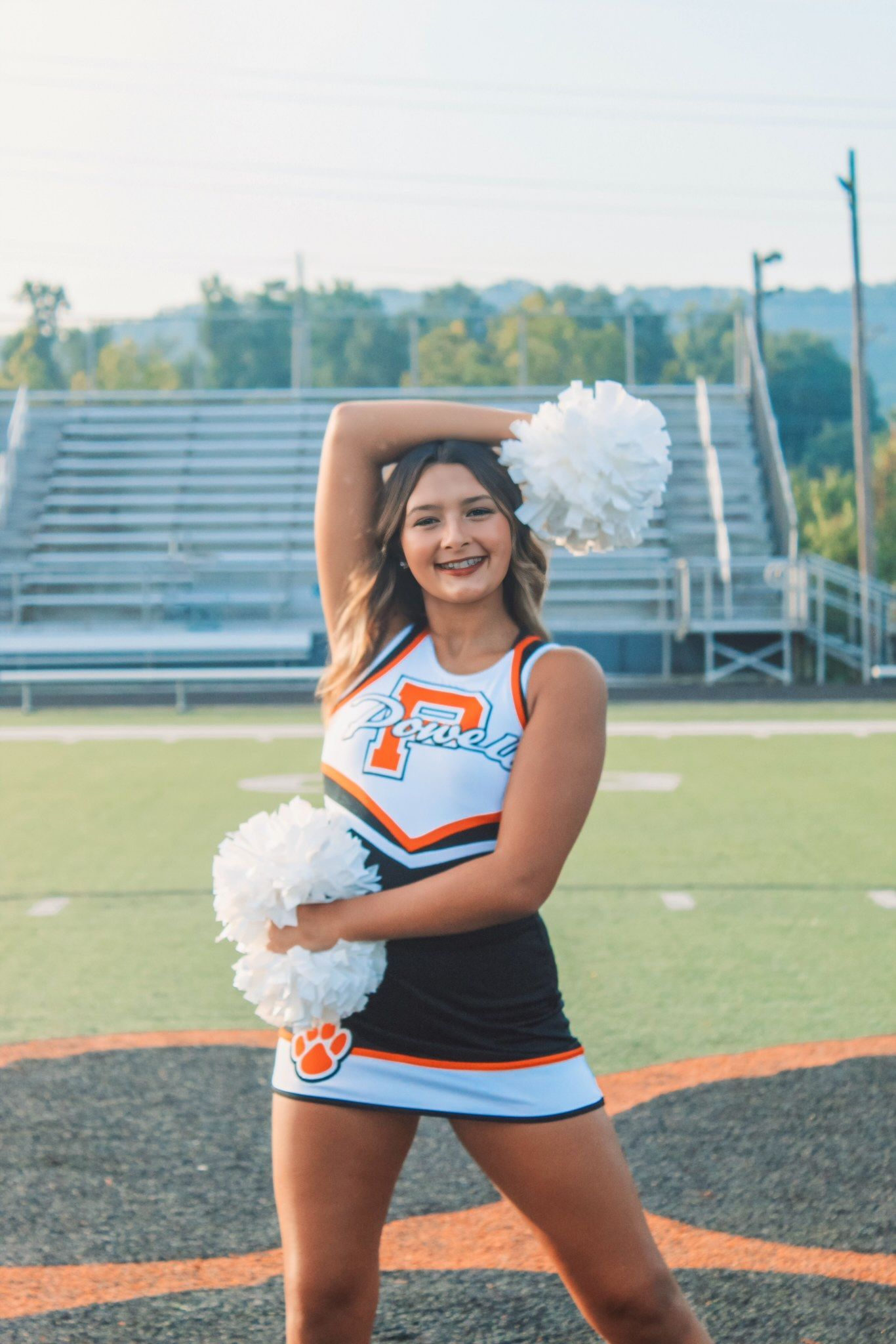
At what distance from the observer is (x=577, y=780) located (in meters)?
2.17

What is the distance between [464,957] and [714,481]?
21.0 meters

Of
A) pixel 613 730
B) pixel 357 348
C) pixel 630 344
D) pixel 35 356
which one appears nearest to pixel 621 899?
pixel 613 730

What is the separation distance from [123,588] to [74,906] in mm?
15487

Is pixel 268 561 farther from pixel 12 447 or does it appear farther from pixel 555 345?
pixel 555 345

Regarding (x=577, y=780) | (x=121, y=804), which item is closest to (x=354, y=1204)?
(x=577, y=780)

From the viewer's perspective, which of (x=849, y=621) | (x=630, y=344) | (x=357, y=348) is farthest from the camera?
(x=357, y=348)

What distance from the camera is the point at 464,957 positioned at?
86.4 inches

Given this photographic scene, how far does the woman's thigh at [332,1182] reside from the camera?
212cm

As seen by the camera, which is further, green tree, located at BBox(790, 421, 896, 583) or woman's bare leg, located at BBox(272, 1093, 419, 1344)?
green tree, located at BBox(790, 421, 896, 583)

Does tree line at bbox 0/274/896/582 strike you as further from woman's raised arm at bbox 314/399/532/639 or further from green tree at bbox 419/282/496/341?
woman's raised arm at bbox 314/399/532/639

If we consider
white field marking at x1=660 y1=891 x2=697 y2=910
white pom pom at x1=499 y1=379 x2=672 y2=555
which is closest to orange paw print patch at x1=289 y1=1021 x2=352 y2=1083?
white pom pom at x1=499 y1=379 x2=672 y2=555

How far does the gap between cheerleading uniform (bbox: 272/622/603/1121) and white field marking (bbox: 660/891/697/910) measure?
14.3 feet

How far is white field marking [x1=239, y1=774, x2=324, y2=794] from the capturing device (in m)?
9.82

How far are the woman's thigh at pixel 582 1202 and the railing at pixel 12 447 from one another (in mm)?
21955
